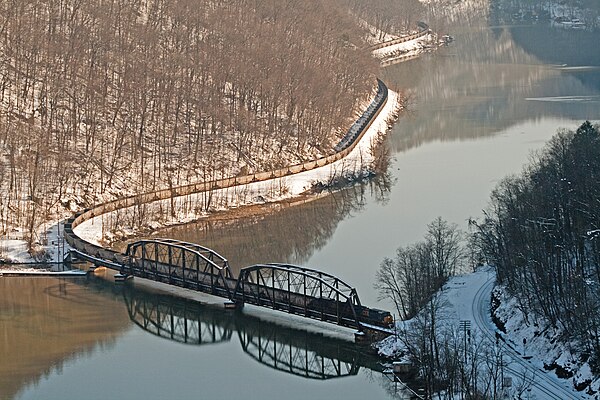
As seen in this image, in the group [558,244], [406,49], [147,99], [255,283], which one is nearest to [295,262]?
[255,283]

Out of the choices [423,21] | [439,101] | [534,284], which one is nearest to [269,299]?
[534,284]

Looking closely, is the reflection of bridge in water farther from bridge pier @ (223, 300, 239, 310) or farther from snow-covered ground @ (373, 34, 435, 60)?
snow-covered ground @ (373, 34, 435, 60)

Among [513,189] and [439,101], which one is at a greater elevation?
[513,189]

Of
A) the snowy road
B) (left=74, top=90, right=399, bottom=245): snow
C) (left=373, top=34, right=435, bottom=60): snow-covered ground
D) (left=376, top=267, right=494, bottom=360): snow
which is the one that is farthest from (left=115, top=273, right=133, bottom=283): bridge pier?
(left=373, top=34, right=435, bottom=60): snow-covered ground

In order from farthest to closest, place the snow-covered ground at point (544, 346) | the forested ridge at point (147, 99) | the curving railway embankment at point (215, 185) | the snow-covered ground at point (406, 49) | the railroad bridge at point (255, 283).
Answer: the snow-covered ground at point (406, 49), the forested ridge at point (147, 99), the curving railway embankment at point (215, 185), the railroad bridge at point (255, 283), the snow-covered ground at point (544, 346)

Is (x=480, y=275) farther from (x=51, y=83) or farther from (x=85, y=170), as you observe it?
(x=51, y=83)

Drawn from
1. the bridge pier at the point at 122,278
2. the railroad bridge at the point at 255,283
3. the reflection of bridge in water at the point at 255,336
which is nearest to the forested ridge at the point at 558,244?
the railroad bridge at the point at 255,283

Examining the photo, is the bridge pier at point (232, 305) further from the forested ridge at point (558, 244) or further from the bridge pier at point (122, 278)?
the forested ridge at point (558, 244)
